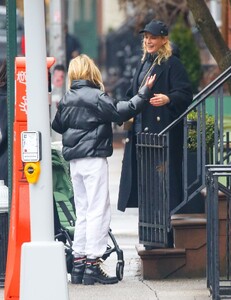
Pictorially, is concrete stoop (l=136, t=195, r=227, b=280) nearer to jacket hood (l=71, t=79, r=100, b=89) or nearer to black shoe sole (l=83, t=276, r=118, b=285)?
black shoe sole (l=83, t=276, r=118, b=285)

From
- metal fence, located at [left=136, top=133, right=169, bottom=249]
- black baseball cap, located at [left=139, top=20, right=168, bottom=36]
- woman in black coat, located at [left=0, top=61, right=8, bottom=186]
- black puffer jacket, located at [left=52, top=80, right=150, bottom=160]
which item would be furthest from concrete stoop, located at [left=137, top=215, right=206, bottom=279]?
black baseball cap, located at [left=139, top=20, right=168, bottom=36]

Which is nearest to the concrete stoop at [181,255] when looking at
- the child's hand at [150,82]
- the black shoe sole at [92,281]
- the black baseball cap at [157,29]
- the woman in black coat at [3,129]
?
the black shoe sole at [92,281]

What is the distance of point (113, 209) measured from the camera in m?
15.5

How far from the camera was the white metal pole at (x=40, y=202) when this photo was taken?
8367 millimetres

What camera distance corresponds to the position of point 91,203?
1004 centimetres

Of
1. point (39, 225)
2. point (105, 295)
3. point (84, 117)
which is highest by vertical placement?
point (84, 117)

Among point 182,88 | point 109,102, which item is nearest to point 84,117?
point 109,102

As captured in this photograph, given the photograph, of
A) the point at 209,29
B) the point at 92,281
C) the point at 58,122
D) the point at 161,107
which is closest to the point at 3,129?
the point at 58,122

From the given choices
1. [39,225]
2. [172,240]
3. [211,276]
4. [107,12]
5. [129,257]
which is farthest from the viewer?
[107,12]

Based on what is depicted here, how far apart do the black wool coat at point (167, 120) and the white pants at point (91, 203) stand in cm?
49

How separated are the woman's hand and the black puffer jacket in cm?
22

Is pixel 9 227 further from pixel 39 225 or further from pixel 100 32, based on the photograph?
pixel 100 32

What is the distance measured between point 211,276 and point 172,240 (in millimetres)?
1383

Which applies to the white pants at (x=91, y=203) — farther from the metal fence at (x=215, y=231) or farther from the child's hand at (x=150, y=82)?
the metal fence at (x=215, y=231)
